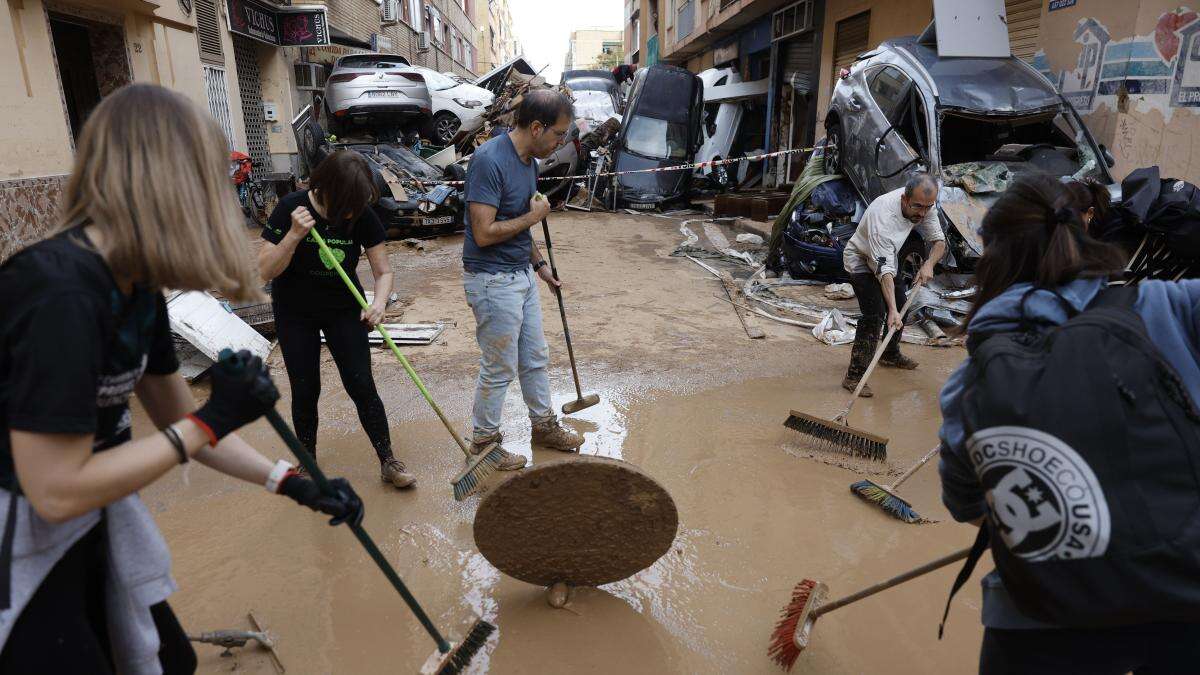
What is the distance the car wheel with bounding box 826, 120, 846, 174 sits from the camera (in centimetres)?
828

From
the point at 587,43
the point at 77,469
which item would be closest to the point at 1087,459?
the point at 77,469

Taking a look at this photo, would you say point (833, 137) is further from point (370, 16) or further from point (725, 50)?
point (370, 16)

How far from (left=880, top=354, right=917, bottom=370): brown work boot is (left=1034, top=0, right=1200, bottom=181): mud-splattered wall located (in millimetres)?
Answer: 3119

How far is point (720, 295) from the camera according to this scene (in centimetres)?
752

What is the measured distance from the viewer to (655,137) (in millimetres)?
13500

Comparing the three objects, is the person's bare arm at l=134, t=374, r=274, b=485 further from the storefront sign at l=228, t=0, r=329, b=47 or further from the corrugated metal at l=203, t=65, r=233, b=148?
the storefront sign at l=228, t=0, r=329, b=47

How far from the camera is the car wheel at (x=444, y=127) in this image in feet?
50.5

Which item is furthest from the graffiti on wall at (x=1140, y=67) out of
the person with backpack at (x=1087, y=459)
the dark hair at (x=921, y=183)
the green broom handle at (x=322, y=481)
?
the green broom handle at (x=322, y=481)

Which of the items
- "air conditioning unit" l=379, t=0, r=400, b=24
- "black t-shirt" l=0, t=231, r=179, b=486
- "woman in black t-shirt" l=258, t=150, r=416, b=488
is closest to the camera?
"black t-shirt" l=0, t=231, r=179, b=486

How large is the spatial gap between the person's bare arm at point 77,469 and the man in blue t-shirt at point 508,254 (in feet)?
7.50

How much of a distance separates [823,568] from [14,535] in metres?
2.69

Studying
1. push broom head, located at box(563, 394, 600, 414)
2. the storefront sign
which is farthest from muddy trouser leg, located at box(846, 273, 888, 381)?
the storefront sign

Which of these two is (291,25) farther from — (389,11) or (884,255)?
(884,255)

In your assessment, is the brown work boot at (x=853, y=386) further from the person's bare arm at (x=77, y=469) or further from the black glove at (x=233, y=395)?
the person's bare arm at (x=77, y=469)
